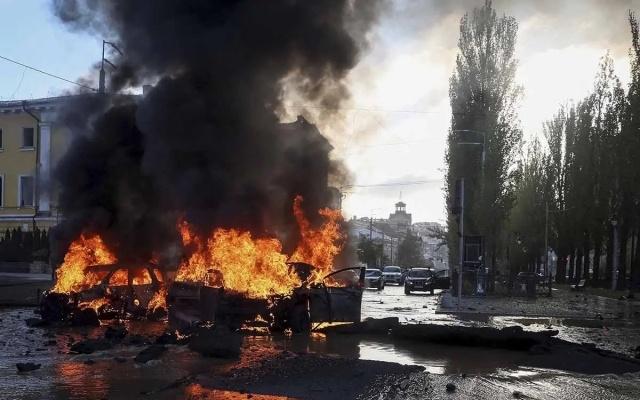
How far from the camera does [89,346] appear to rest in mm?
11773

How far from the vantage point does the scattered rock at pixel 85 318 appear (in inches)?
643

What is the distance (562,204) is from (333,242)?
1404 inches

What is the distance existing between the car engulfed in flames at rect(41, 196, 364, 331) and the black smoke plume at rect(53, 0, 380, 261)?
1.67 ft

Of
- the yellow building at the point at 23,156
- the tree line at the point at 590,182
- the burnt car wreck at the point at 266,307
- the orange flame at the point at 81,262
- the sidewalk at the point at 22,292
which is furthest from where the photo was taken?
the yellow building at the point at 23,156

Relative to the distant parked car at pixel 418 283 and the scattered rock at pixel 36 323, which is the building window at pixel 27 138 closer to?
the distant parked car at pixel 418 283

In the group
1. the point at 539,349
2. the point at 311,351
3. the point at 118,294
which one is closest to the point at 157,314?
the point at 118,294

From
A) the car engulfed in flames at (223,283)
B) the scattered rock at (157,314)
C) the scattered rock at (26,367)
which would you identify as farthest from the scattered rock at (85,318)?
the scattered rock at (26,367)

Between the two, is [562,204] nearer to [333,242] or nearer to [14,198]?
[333,242]

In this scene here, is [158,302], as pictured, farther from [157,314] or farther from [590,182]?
[590,182]

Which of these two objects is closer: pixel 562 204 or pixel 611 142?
pixel 611 142

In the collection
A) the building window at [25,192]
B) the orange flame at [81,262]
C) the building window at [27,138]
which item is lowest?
the orange flame at [81,262]

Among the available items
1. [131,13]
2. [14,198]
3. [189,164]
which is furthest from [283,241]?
[14,198]

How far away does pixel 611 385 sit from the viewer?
9.03m

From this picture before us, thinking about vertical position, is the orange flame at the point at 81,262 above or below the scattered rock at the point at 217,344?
above
